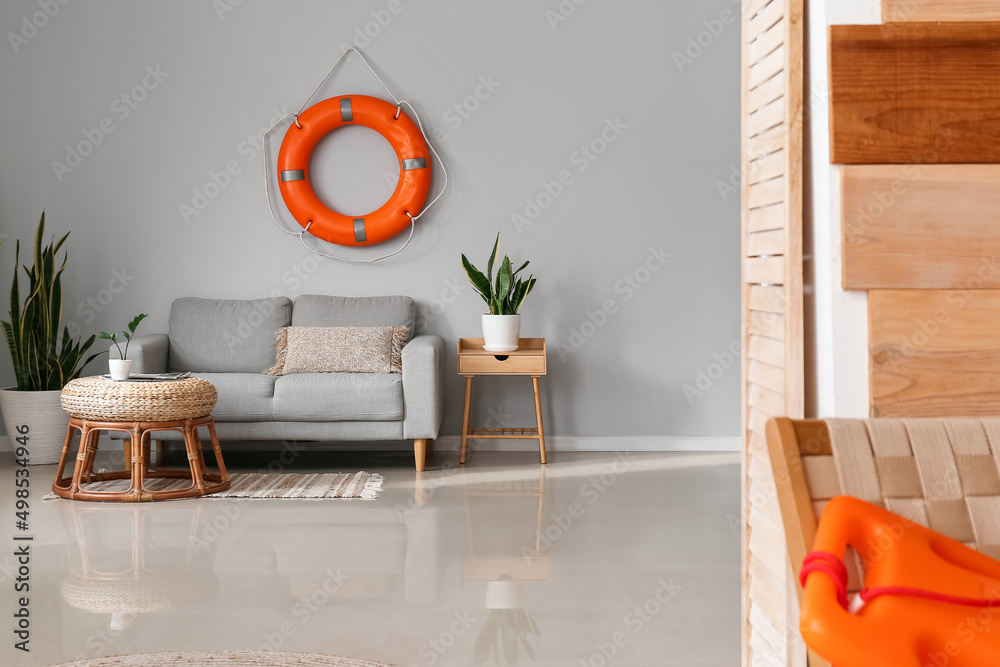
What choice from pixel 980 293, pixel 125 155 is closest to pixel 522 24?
pixel 125 155

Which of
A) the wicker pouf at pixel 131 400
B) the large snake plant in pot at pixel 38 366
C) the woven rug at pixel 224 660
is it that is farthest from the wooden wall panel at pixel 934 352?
the large snake plant in pot at pixel 38 366

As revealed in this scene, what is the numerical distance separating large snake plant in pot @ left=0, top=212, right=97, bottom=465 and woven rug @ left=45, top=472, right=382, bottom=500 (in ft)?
2.08

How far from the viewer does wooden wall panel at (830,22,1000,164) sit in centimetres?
90

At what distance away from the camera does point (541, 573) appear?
2250 mm

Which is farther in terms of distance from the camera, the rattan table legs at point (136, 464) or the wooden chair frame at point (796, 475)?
the rattan table legs at point (136, 464)

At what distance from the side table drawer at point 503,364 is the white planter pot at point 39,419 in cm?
184

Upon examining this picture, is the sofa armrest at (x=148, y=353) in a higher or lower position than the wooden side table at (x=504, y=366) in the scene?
higher

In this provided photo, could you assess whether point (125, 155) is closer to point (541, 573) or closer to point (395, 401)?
point (395, 401)

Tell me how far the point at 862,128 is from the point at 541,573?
1.62 meters

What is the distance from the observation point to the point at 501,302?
12.5 feet

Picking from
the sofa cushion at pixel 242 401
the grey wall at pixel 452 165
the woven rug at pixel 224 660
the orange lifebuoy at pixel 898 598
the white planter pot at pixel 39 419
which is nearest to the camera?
A: the orange lifebuoy at pixel 898 598

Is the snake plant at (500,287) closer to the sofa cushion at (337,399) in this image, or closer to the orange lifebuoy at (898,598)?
the sofa cushion at (337,399)

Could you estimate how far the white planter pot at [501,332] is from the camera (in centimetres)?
375

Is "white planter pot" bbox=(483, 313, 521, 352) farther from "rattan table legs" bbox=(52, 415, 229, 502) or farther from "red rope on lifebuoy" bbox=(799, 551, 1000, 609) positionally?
"red rope on lifebuoy" bbox=(799, 551, 1000, 609)
